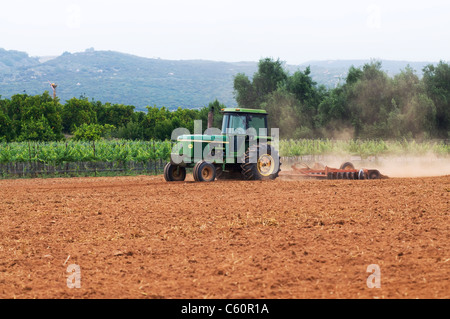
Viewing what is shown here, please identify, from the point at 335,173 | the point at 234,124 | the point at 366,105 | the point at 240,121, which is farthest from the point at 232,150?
the point at 366,105

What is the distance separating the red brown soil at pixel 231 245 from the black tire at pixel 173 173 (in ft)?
14.2

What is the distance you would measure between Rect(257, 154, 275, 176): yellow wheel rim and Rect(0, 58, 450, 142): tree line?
75.9 ft

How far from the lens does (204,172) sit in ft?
52.2

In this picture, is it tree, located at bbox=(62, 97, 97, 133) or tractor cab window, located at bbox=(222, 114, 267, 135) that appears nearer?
tractor cab window, located at bbox=(222, 114, 267, 135)

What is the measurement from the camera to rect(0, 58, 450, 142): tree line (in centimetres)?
3877

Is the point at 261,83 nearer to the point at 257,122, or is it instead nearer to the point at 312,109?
the point at 312,109

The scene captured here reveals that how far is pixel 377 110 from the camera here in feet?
149

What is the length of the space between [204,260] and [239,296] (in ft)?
4.91

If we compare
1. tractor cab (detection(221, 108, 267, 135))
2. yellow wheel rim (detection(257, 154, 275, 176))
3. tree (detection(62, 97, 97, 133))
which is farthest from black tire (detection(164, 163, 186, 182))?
tree (detection(62, 97, 97, 133))

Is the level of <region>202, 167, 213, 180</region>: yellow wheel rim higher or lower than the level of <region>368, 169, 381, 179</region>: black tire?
higher

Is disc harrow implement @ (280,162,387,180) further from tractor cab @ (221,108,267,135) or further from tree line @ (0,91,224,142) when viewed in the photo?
tree line @ (0,91,224,142)

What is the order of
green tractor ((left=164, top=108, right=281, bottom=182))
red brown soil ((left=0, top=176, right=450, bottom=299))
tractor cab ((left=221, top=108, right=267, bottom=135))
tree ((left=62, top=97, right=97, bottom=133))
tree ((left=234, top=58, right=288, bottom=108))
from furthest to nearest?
tree ((left=234, top=58, right=288, bottom=108)) < tree ((left=62, top=97, right=97, bottom=133)) < tractor cab ((left=221, top=108, right=267, bottom=135)) < green tractor ((left=164, top=108, right=281, bottom=182)) < red brown soil ((left=0, top=176, right=450, bottom=299))

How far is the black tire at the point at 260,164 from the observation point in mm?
16297
